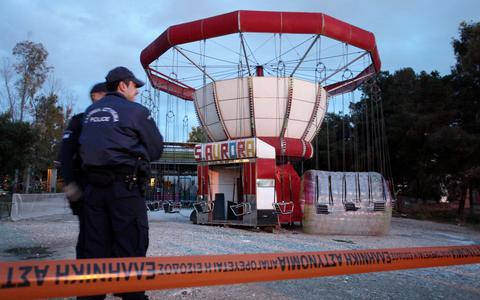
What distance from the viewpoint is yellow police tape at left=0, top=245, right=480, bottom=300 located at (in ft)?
6.72

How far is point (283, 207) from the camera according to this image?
50.7ft

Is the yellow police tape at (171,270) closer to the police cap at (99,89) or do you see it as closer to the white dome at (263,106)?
the police cap at (99,89)

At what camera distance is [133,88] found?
3.29 meters

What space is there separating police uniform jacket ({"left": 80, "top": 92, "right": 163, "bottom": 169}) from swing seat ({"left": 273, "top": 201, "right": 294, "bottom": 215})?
1228cm

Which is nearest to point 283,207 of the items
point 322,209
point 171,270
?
point 322,209

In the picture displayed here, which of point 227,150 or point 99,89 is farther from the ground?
point 227,150

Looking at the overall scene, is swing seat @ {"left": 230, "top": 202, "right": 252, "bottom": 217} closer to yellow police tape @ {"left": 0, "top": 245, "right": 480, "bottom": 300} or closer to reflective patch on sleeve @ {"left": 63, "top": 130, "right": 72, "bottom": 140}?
yellow police tape @ {"left": 0, "top": 245, "right": 480, "bottom": 300}

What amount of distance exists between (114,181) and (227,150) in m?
12.8

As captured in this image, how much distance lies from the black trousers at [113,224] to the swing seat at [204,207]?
527 inches

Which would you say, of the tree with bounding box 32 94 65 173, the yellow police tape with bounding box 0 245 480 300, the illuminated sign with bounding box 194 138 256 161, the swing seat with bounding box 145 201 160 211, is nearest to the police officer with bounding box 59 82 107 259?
the yellow police tape with bounding box 0 245 480 300

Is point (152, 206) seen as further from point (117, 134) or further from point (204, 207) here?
point (117, 134)

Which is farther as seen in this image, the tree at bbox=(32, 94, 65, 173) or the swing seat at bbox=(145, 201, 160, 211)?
the tree at bbox=(32, 94, 65, 173)

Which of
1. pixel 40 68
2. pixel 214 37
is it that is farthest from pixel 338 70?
pixel 40 68

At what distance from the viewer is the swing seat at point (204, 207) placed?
16188 millimetres
